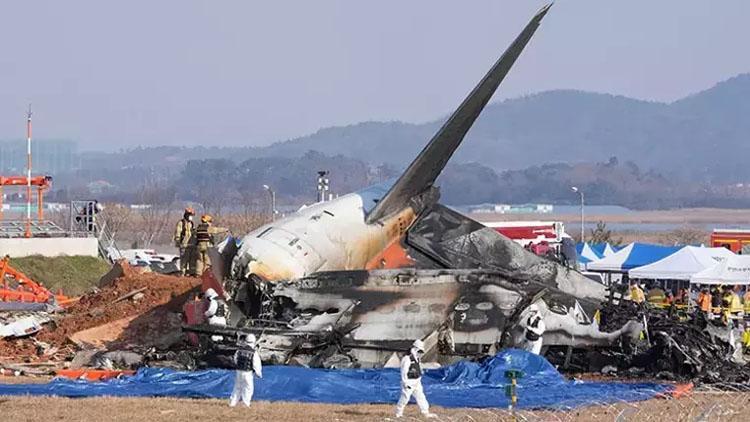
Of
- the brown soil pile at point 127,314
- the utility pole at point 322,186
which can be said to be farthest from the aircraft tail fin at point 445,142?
the utility pole at point 322,186

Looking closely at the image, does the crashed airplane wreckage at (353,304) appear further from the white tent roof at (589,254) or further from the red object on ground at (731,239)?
the red object on ground at (731,239)

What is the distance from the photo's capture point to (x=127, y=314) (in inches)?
1219

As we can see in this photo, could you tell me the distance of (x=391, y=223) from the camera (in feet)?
99.8

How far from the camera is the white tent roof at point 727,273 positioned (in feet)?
149

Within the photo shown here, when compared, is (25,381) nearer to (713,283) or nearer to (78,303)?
(78,303)

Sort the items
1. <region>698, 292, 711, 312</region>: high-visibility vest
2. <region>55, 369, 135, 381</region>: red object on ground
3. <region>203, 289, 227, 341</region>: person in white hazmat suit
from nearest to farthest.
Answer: <region>55, 369, 135, 381</region>: red object on ground < <region>203, 289, 227, 341</region>: person in white hazmat suit < <region>698, 292, 711, 312</region>: high-visibility vest

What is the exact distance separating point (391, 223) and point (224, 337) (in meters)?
6.60

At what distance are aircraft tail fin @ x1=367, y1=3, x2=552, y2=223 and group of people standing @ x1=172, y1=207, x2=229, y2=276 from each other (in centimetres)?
558

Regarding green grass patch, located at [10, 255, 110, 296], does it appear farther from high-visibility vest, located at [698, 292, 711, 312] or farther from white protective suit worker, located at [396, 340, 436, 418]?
white protective suit worker, located at [396, 340, 436, 418]

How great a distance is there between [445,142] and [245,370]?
1135 cm

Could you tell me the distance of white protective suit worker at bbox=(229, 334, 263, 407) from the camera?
20828 millimetres

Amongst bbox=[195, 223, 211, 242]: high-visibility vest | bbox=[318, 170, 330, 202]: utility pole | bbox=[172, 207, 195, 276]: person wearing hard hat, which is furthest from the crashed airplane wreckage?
bbox=[318, 170, 330, 202]: utility pole

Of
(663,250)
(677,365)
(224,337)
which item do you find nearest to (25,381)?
(224,337)

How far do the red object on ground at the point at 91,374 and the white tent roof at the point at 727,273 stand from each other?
1021 inches
